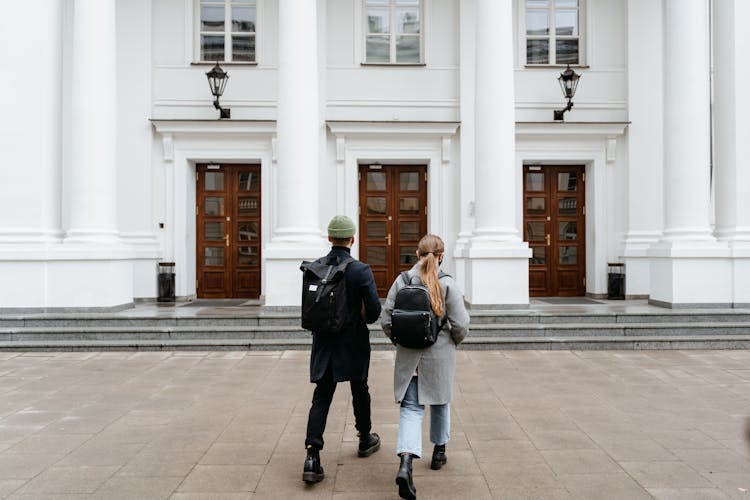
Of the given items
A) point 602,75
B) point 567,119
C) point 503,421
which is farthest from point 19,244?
point 602,75

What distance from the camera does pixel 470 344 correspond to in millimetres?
10031

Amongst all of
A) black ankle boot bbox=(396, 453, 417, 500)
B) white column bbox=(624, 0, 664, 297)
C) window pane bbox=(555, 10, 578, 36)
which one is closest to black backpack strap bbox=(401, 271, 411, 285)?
black ankle boot bbox=(396, 453, 417, 500)

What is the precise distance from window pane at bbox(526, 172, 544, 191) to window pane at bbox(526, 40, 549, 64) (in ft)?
8.60

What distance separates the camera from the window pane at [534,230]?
1507 cm

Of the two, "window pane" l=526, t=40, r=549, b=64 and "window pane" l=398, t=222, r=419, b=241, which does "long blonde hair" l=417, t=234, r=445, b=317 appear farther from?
"window pane" l=526, t=40, r=549, b=64

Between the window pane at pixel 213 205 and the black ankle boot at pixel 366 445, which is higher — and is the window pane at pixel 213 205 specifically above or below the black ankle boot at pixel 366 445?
above

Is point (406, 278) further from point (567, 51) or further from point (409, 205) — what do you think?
point (567, 51)

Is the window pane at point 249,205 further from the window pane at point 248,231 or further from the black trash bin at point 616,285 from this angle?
the black trash bin at point 616,285

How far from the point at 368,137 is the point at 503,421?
936 centimetres

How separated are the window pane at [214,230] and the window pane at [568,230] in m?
8.06

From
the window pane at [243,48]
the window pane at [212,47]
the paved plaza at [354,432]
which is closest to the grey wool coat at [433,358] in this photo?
the paved plaza at [354,432]

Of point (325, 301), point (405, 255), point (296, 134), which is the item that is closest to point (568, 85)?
point (405, 255)

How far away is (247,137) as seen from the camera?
1420cm

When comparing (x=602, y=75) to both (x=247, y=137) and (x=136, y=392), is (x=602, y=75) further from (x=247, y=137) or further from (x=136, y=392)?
(x=136, y=392)
